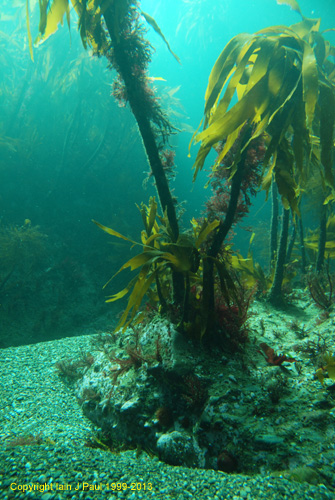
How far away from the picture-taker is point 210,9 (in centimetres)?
2334

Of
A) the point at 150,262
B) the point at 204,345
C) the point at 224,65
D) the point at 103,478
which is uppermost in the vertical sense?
the point at 224,65

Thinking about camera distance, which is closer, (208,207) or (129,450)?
(129,450)

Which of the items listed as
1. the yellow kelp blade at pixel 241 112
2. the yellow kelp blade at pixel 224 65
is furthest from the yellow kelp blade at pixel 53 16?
the yellow kelp blade at pixel 241 112

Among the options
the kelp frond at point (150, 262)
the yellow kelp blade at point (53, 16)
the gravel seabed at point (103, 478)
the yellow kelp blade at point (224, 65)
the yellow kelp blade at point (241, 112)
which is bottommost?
the gravel seabed at point (103, 478)

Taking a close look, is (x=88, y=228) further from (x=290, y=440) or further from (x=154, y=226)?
(x=290, y=440)

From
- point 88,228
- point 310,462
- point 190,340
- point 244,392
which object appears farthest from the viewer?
point 88,228

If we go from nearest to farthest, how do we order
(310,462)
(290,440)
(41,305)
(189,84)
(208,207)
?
(310,462), (290,440), (208,207), (41,305), (189,84)

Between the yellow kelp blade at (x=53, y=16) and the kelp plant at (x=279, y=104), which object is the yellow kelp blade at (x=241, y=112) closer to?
the kelp plant at (x=279, y=104)

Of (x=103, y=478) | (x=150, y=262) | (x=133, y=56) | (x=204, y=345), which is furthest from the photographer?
(x=133, y=56)

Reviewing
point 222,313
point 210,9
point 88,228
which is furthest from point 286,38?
point 210,9

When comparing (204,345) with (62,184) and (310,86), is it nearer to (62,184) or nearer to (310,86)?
(310,86)

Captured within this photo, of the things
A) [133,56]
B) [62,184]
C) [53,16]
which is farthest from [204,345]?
[62,184]

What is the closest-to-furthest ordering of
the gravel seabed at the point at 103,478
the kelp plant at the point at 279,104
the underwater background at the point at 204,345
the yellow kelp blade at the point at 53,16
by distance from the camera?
the gravel seabed at the point at 103,478
the underwater background at the point at 204,345
the kelp plant at the point at 279,104
the yellow kelp blade at the point at 53,16

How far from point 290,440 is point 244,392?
50cm
